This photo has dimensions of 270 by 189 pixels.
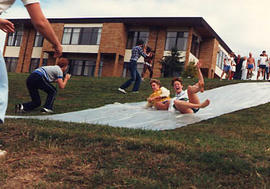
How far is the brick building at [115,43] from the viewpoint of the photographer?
109 ft

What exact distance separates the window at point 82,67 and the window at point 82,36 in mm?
2283

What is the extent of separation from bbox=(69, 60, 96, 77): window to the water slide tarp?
1079 inches

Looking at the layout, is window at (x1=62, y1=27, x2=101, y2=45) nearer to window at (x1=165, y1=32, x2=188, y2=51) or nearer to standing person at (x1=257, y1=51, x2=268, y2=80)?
window at (x1=165, y1=32, x2=188, y2=51)

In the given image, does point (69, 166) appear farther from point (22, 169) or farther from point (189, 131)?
point (189, 131)

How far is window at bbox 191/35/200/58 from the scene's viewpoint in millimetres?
34344

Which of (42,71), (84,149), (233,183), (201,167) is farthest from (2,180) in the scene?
(42,71)

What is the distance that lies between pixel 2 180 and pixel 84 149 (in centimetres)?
112

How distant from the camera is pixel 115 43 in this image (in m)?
34.3

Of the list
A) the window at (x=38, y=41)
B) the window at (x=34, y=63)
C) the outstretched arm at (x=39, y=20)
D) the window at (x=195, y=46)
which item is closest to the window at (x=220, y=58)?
the window at (x=195, y=46)

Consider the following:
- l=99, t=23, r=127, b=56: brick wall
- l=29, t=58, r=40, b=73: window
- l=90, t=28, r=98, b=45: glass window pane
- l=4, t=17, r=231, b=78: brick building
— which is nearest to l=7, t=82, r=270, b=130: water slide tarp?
l=4, t=17, r=231, b=78: brick building

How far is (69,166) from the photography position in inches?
143

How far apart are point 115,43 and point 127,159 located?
31.2 metres

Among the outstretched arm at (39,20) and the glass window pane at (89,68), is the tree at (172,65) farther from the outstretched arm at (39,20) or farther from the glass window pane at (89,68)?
the outstretched arm at (39,20)

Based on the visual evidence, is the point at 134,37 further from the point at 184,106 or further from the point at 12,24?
the point at 12,24
